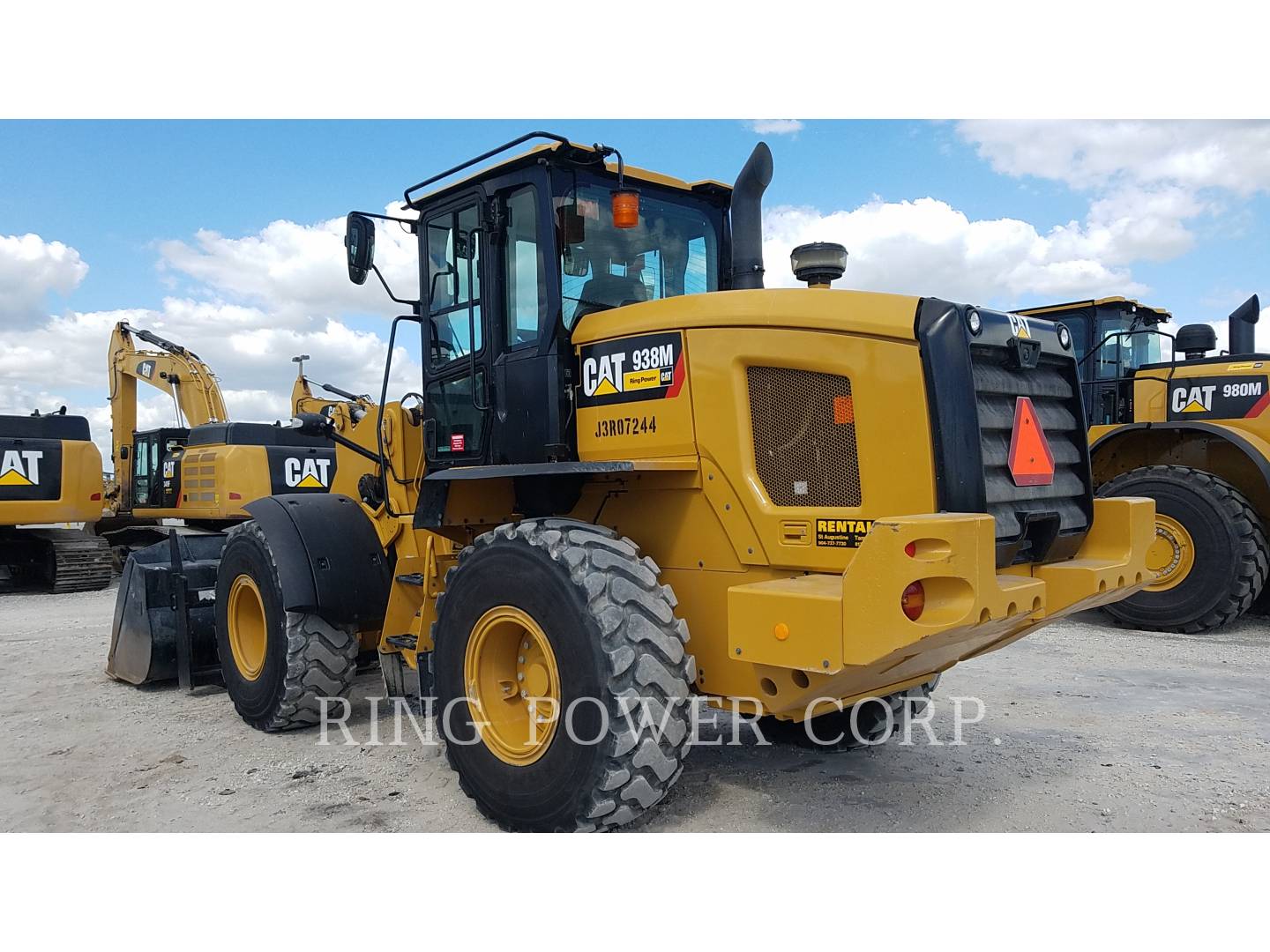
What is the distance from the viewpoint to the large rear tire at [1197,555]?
8812 mm

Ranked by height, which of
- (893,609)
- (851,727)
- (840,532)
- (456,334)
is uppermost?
(456,334)

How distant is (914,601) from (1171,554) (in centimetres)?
695

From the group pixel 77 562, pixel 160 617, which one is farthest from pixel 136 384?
pixel 160 617

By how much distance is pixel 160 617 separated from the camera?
707cm

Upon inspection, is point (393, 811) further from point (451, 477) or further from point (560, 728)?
point (451, 477)

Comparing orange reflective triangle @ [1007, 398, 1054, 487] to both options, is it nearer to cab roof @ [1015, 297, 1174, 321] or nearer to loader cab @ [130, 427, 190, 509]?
cab roof @ [1015, 297, 1174, 321]

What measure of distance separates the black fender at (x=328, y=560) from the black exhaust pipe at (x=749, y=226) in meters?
2.68

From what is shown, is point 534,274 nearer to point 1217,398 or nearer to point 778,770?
point 778,770

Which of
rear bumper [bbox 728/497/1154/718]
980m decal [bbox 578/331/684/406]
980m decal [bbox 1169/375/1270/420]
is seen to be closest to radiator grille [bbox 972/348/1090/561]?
rear bumper [bbox 728/497/1154/718]

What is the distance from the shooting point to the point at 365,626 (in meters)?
6.00

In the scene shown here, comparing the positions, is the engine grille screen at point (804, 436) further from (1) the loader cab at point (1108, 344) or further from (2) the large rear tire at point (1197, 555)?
(1) the loader cab at point (1108, 344)

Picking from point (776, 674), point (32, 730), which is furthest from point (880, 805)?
point (32, 730)

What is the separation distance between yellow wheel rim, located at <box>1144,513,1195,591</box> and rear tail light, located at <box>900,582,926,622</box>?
6734 mm

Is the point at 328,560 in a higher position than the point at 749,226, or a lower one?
lower
